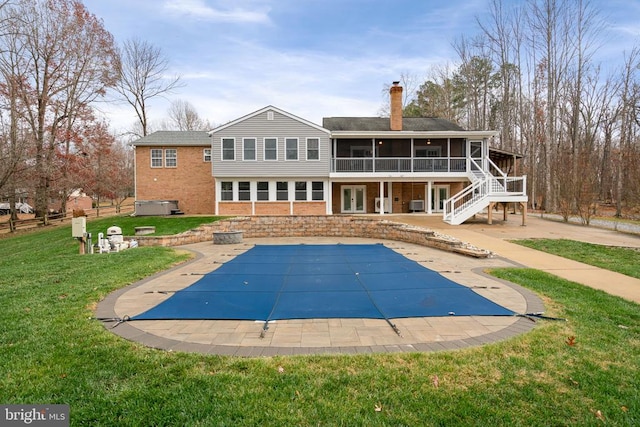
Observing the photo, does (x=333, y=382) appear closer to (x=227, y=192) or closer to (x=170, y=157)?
(x=227, y=192)

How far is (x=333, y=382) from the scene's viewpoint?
2857mm

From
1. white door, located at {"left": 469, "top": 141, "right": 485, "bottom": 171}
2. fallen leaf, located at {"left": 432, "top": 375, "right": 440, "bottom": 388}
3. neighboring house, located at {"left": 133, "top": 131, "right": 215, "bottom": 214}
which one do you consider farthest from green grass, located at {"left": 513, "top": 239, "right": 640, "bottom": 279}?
neighboring house, located at {"left": 133, "top": 131, "right": 215, "bottom": 214}

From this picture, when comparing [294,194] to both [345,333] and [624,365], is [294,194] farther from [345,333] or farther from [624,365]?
[624,365]

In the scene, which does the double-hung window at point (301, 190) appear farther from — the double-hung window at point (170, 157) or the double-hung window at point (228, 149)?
the double-hung window at point (170, 157)

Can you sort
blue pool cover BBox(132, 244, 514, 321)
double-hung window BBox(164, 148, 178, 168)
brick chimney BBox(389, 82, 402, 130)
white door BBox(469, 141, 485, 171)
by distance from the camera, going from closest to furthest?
blue pool cover BBox(132, 244, 514, 321)
white door BBox(469, 141, 485, 171)
brick chimney BBox(389, 82, 402, 130)
double-hung window BBox(164, 148, 178, 168)

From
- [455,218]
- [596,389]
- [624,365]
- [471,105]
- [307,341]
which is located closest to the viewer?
[596,389]

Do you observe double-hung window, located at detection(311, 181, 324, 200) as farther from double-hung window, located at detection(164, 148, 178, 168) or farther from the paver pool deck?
the paver pool deck

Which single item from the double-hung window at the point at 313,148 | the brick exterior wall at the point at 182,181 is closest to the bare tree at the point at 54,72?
the brick exterior wall at the point at 182,181

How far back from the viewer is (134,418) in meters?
2.38

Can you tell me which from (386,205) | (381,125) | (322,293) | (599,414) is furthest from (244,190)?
(599,414)

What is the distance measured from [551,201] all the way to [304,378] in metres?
31.2

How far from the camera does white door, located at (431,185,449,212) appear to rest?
22141 mm

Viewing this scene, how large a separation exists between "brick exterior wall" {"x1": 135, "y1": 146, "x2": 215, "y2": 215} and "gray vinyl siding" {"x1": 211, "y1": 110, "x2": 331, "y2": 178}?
7.60 ft

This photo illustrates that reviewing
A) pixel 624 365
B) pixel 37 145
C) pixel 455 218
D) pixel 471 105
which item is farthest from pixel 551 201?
pixel 37 145
